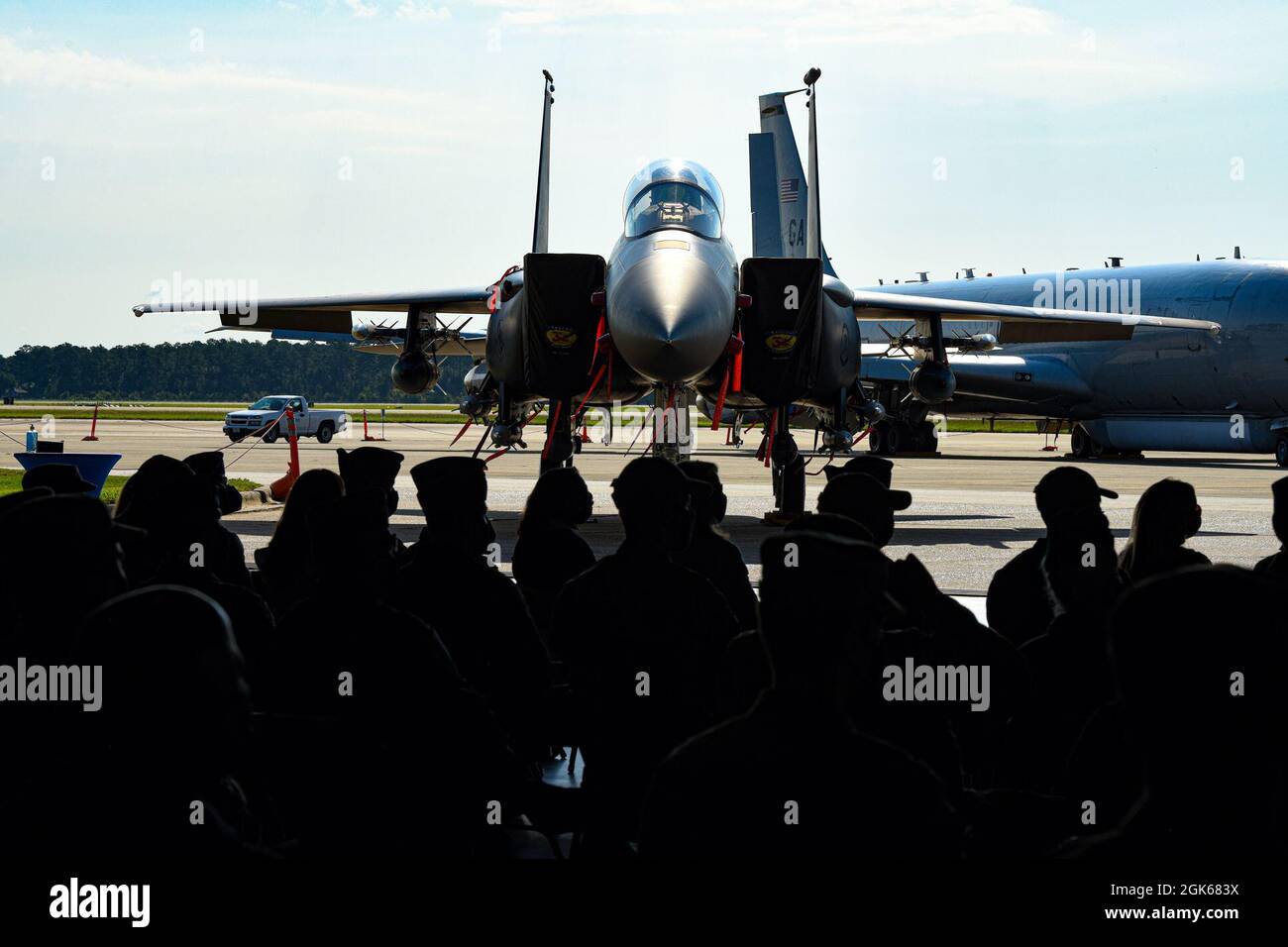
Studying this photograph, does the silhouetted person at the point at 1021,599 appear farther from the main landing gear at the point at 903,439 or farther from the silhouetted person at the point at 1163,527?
the main landing gear at the point at 903,439

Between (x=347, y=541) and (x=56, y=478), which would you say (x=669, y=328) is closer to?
(x=56, y=478)

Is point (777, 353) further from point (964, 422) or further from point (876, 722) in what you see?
point (964, 422)

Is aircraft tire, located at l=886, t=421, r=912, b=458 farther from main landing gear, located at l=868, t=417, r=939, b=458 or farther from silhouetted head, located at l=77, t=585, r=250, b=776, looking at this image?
silhouetted head, located at l=77, t=585, r=250, b=776

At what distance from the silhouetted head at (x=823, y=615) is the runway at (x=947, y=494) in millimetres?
9498

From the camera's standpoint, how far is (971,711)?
435 centimetres

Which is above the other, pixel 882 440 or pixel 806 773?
pixel 882 440

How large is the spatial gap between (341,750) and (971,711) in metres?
1.99

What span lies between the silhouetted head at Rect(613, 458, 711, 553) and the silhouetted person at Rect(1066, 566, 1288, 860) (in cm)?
217

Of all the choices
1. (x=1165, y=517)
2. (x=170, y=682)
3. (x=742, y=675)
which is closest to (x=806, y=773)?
(x=170, y=682)

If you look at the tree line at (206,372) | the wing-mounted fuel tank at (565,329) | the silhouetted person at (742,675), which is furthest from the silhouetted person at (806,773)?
the tree line at (206,372)

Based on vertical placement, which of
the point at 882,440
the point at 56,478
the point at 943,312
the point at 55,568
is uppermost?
the point at 943,312

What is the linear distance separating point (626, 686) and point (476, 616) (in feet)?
2.10

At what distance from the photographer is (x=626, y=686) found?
4297 millimetres
